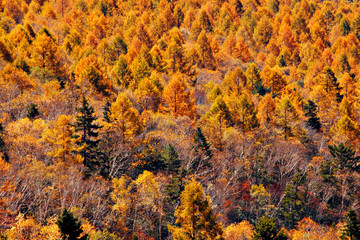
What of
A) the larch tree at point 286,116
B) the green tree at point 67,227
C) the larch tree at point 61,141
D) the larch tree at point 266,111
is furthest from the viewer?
the larch tree at point 266,111

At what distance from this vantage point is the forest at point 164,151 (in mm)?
26250

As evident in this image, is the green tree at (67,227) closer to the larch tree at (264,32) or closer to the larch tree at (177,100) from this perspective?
the larch tree at (177,100)

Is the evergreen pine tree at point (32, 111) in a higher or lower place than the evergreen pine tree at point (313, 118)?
higher

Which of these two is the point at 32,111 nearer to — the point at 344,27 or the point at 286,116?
the point at 286,116

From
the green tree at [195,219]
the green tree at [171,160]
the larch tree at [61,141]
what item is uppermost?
the larch tree at [61,141]

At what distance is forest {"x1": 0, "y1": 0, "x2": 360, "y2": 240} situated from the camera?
2625cm

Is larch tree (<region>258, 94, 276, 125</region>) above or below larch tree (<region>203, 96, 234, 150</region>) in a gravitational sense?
below

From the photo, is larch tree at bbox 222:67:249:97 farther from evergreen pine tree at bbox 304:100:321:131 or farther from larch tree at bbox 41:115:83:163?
larch tree at bbox 41:115:83:163

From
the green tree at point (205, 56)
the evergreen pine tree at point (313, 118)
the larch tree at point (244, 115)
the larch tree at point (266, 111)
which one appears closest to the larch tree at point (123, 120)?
the larch tree at point (244, 115)

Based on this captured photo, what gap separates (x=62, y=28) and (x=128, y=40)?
16022mm

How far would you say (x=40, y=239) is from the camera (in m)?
20.8

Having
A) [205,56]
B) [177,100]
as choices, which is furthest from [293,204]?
[205,56]

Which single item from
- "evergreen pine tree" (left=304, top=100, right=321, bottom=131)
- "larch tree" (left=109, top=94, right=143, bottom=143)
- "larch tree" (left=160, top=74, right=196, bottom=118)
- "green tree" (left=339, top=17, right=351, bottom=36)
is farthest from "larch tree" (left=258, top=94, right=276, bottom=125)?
"green tree" (left=339, top=17, right=351, bottom=36)

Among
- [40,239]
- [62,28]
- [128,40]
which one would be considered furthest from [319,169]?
[62,28]
